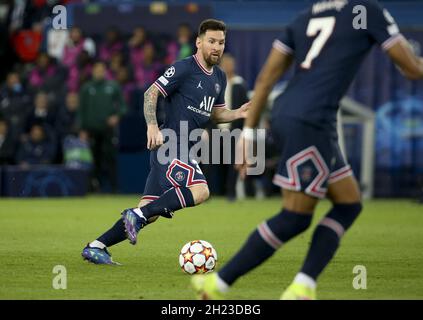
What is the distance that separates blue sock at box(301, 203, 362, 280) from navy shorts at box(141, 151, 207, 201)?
2580 mm

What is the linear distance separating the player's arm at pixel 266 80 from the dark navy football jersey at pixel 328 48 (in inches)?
2.2

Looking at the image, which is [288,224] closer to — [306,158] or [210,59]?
[306,158]

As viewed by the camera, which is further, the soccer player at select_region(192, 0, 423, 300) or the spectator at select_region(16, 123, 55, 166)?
the spectator at select_region(16, 123, 55, 166)

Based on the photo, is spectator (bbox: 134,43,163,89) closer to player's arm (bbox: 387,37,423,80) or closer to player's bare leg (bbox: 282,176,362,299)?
player's bare leg (bbox: 282,176,362,299)

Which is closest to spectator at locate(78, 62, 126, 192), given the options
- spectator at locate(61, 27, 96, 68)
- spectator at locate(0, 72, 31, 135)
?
spectator at locate(61, 27, 96, 68)

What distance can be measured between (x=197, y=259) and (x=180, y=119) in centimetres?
136

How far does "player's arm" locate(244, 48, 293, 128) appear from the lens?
650 centimetres

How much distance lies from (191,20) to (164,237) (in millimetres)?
9775

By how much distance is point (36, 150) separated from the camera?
20.4 metres

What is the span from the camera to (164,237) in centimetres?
1220

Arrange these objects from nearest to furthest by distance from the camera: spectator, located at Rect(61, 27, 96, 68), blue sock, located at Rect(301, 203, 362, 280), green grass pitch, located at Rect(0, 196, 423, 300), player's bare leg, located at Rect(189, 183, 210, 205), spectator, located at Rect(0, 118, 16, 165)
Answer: blue sock, located at Rect(301, 203, 362, 280), green grass pitch, located at Rect(0, 196, 423, 300), player's bare leg, located at Rect(189, 183, 210, 205), spectator, located at Rect(0, 118, 16, 165), spectator, located at Rect(61, 27, 96, 68)

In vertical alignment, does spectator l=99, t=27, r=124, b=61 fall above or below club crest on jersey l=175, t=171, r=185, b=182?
above
